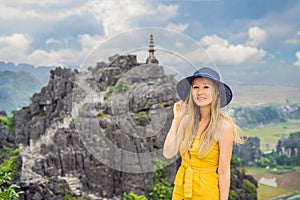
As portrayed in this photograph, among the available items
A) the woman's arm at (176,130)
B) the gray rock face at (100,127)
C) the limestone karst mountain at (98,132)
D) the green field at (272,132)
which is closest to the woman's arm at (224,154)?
the woman's arm at (176,130)

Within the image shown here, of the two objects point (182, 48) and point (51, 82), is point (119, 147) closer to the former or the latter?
point (51, 82)

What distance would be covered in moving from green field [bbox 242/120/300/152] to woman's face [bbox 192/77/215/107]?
7.85 m

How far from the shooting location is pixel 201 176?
3.99 feet

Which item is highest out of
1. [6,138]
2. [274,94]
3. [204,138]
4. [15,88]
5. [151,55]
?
[15,88]

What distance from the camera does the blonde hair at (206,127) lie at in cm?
120

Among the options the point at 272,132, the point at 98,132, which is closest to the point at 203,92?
the point at 98,132

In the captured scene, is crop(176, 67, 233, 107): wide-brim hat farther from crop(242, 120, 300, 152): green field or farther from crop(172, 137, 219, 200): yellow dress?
crop(242, 120, 300, 152): green field

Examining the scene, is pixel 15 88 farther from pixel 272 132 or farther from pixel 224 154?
pixel 224 154

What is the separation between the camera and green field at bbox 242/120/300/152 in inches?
356

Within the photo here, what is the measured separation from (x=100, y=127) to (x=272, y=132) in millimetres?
5369

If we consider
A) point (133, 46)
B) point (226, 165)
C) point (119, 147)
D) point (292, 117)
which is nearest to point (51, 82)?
point (119, 147)

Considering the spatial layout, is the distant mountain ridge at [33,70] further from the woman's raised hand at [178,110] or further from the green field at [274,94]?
the woman's raised hand at [178,110]

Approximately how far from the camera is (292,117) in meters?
9.59

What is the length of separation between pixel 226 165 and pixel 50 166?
19.4 ft
